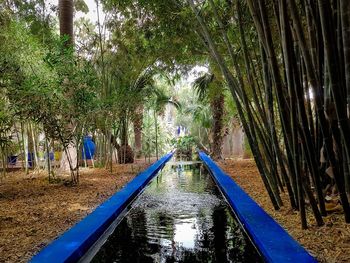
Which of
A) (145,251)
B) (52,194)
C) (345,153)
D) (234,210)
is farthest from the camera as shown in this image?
(52,194)

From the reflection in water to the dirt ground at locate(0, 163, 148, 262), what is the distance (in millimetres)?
524

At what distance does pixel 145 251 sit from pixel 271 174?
68.7 inches

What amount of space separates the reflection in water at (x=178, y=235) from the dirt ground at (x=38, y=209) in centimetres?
52

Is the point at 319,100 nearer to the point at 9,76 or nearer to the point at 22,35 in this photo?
the point at 9,76

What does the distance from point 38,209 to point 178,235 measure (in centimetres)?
191

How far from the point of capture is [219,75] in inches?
348

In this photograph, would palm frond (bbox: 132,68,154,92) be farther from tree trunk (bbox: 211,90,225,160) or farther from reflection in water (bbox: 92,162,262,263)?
reflection in water (bbox: 92,162,262,263)

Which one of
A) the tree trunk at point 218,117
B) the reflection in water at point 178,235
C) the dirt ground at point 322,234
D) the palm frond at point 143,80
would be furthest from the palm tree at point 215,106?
the dirt ground at point 322,234

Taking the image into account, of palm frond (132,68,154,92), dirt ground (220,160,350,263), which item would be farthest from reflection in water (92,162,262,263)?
palm frond (132,68,154,92)

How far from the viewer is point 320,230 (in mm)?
2885

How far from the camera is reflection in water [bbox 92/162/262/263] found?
8.74ft

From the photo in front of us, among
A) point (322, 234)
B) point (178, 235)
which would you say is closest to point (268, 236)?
point (322, 234)

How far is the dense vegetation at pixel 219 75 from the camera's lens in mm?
2611

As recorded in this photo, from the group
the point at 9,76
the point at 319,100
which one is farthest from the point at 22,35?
the point at 319,100
